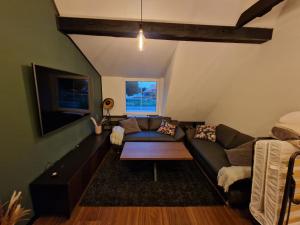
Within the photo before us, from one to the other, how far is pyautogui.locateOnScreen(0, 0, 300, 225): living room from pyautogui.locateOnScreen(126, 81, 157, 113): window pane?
36.6 inches

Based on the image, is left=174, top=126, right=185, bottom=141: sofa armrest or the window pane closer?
left=174, top=126, right=185, bottom=141: sofa armrest

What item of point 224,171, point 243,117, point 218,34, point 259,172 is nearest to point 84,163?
point 224,171

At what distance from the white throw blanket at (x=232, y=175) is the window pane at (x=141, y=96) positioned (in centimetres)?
306

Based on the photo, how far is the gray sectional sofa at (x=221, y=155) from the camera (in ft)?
6.21

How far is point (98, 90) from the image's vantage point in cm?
414

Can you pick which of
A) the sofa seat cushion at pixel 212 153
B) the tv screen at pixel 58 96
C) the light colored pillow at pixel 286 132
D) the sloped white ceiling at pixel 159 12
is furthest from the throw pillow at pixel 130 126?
the light colored pillow at pixel 286 132

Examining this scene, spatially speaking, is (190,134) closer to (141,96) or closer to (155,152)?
(155,152)

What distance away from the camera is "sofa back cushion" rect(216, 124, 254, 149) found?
2.69 m

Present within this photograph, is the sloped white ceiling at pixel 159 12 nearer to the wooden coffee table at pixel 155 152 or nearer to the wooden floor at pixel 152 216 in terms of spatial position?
the wooden coffee table at pixel 155 152

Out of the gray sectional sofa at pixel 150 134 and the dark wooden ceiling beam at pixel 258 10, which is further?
the gray sectional sofa at pixel 150 134

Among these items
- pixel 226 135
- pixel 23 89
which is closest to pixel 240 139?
pixel 226 135

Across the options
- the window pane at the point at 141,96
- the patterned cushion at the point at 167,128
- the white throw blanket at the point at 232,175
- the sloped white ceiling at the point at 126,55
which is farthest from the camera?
the window pane at the point at 141,96

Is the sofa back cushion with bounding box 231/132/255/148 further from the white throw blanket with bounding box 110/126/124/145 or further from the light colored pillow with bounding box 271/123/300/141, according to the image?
the white throw blanket with bounding box 110/126/124/145

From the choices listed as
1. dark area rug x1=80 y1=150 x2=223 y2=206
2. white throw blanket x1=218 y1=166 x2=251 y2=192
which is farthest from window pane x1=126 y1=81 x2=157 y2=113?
white throw blanket x1=218 y1=166 x2=251 y2=192
